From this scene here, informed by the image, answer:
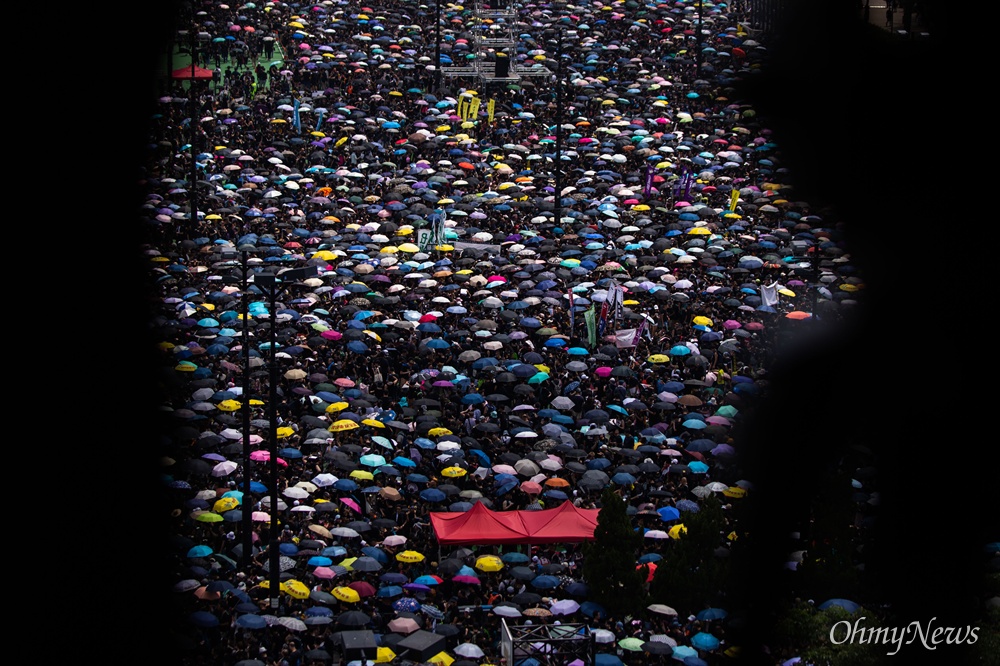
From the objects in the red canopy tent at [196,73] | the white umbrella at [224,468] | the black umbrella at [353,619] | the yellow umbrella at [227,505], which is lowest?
the black umbrella at [353,619]

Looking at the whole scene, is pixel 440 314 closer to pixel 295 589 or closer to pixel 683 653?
pixel 295 589

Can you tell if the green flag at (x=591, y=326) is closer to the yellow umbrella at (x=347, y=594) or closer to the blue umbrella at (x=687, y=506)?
the blue umbrella at (x=687, y=506)

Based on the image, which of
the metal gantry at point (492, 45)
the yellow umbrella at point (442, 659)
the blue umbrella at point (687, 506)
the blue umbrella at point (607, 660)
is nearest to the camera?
the blue umbrella at point (607, 660)

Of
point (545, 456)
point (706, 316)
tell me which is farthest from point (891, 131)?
point (706, 316)

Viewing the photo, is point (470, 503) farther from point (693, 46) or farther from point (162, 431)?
point (693, 46)

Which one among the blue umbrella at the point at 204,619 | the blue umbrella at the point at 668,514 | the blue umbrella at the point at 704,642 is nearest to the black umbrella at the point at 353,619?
the blue umbrella at the point at 204,619

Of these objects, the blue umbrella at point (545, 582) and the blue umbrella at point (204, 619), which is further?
the blue umbrella at point (545, 582)
